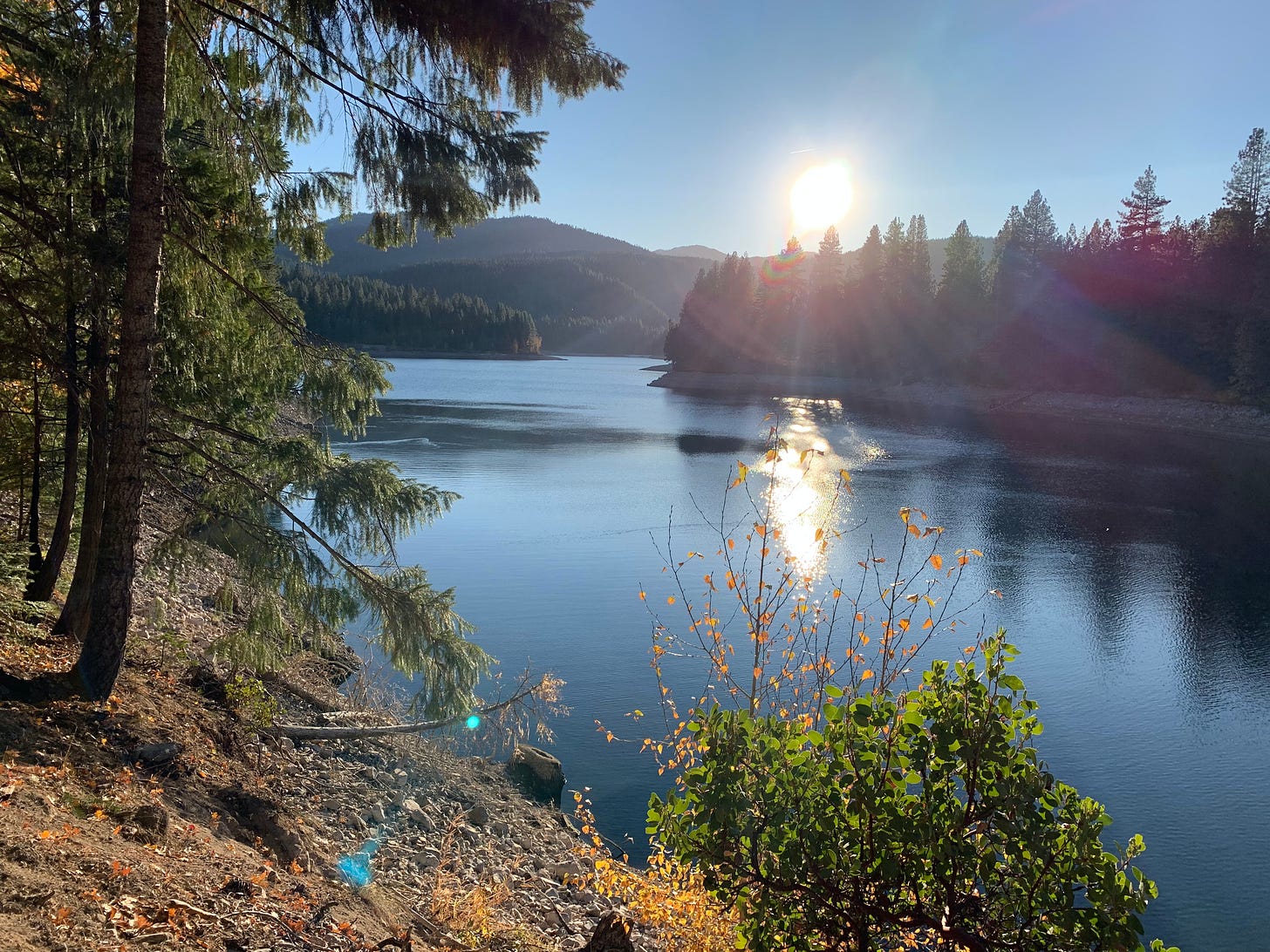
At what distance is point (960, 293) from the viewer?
7044 cm

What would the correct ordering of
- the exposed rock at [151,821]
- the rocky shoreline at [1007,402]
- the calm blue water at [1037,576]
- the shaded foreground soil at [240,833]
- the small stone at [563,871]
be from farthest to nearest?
the rocky shoreline at [1007,402]
the calm blue water at [1037,576]
the small stone at [563,871]
the exposed rock at [151,821]
the shaded foreground soil at [240,833]

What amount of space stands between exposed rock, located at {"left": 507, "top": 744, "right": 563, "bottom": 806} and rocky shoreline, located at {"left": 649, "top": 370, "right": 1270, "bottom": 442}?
48080mm

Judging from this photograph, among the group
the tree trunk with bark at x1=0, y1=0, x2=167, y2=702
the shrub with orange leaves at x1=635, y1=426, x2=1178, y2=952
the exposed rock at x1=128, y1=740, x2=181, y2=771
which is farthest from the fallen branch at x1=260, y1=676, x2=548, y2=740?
the shrub with orange leaves at x1=635, y1=426, x2=1178, y2=952

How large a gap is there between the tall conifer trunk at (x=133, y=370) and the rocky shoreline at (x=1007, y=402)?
52.5m

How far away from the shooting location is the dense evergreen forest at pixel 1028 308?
50.8 metres

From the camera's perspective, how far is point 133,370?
523 centimetres

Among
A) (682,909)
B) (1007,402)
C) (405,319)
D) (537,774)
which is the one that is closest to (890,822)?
(682,909)

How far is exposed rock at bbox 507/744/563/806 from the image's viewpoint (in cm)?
942

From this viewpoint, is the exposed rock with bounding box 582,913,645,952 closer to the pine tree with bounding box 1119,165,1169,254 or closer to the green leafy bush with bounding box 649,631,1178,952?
the green leafy bush with bounding box 649,631,1178,952

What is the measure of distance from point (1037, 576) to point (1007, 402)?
44.4m

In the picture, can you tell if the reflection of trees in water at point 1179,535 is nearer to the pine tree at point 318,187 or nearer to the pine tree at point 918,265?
the pine tree at point 318,187

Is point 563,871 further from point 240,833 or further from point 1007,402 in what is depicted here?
point 1007,402

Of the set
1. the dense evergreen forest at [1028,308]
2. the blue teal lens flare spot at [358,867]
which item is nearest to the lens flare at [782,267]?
the dense evergreen forest at [1028,308]

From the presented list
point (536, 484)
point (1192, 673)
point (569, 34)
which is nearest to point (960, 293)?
point (536, 484)
